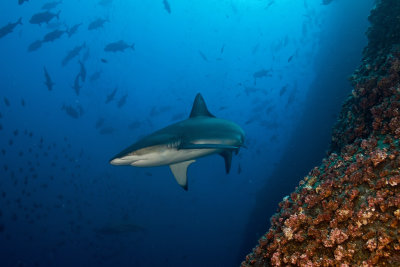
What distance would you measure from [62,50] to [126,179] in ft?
250

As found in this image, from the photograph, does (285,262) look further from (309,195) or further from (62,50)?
(62,50)

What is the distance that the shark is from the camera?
479cm

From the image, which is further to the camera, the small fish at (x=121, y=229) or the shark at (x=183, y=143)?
the small fish at (x=121, y=229)

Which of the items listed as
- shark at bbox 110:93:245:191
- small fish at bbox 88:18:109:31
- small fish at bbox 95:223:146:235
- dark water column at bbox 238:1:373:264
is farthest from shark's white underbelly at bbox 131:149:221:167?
small fish at bbox 88:18:109:31

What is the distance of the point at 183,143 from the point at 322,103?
19630 mm

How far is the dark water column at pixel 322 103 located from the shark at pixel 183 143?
497 inches

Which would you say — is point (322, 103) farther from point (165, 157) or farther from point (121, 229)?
point (165, 157)

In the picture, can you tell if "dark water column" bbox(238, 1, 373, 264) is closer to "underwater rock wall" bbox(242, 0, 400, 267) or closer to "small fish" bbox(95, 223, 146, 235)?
"small fish" bbox(95, 223, 146, 235)

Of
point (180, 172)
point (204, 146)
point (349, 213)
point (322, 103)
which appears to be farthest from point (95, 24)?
point (349, 213)

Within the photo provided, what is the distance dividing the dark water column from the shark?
12.6 metres

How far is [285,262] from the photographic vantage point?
5.98ft

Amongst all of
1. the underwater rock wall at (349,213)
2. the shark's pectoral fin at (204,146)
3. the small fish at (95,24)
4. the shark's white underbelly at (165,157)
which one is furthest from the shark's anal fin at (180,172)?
the small fish at (95,24)

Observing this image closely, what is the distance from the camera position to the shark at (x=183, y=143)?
15.7 feet

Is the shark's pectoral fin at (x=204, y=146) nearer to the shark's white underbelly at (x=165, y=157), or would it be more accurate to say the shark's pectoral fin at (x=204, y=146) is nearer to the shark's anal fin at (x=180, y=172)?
the shark's white underbelly at (x=165, y=157)
